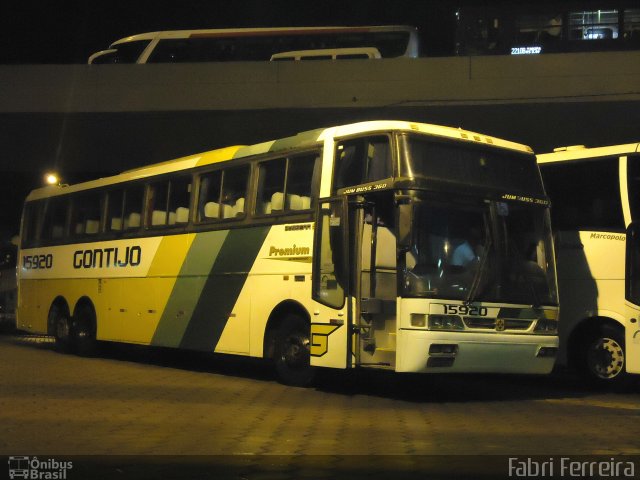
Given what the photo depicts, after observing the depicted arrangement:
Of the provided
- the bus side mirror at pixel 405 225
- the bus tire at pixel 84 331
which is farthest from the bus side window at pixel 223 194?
the bus tire at pixel 84 331

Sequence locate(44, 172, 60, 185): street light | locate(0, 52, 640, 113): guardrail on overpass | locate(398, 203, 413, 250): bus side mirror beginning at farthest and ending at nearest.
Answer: locate(44, 172, 60, 185): street light, locate(0, 52, 640, 113): guardrail on overpass, locate(398, 203, 413, 250): bus side mirror

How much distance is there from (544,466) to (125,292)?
11.5m

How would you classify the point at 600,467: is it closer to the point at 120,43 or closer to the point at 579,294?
the point at 579,294

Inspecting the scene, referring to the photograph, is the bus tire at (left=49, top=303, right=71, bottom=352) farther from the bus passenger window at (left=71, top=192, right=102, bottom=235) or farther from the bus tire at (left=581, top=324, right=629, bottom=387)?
the bus tire at (left=581, top=324, right=629, bottom=387)

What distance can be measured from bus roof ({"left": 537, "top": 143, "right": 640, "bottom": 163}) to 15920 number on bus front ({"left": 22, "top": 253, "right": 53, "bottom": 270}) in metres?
10.9

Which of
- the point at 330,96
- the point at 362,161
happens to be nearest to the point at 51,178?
the point at 330,96

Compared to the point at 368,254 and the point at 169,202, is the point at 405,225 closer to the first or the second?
the point at 368,254

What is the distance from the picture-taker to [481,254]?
1152 cm

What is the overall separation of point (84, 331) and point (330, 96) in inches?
440

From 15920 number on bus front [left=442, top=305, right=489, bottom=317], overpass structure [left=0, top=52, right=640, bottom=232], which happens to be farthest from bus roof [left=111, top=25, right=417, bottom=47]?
15920 number on bus front [left=442, top=305, right=489, bottom=317]

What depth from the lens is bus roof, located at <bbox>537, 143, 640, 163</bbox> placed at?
1335 centimetres

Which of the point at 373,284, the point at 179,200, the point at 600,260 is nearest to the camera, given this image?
the point at 373,284

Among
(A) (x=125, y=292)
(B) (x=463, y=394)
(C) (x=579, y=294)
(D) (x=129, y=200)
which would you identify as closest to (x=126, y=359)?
(A) (x=125, y=292)

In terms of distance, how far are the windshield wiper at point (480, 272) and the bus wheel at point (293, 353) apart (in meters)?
2.49
